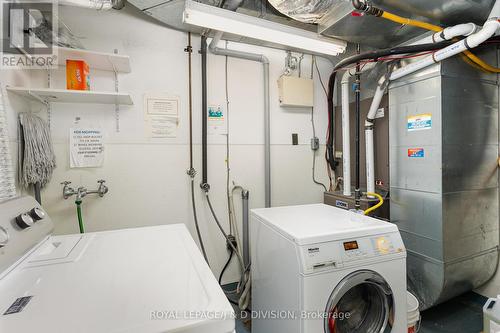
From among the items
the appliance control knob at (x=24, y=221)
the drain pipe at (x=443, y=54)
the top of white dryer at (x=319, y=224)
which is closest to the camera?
the appliance control knob at (x=24, y=221)

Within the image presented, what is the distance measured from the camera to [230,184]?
91.1 inches

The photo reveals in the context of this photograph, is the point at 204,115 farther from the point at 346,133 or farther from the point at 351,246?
the point at 351,246

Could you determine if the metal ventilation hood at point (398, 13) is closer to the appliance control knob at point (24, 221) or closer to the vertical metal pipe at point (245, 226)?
the vertical metal pipe at point (245, 226)

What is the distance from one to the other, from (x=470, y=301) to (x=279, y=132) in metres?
2.31

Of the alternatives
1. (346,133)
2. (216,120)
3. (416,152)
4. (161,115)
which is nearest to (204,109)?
(216,120)

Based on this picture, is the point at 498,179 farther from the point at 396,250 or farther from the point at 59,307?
the point at 59,307

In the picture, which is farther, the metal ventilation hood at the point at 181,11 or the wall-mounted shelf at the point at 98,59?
the metal ventilation hood at the point at 181,11

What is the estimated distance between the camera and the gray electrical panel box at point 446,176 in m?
1.73

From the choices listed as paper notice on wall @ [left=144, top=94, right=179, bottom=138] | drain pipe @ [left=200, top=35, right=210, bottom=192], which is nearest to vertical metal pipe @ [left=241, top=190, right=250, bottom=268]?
drain pipe @ [left=200, top=35, right=210, bottom=192]

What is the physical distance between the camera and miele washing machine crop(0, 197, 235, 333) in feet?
2.10

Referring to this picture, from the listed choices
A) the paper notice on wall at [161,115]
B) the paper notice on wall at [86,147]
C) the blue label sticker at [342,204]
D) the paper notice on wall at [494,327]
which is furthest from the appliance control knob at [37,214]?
the paper notice on wall at [494,327]

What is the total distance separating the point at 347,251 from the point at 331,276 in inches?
6.3

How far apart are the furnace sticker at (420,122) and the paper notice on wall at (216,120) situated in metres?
1.61

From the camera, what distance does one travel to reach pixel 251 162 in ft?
7.85
